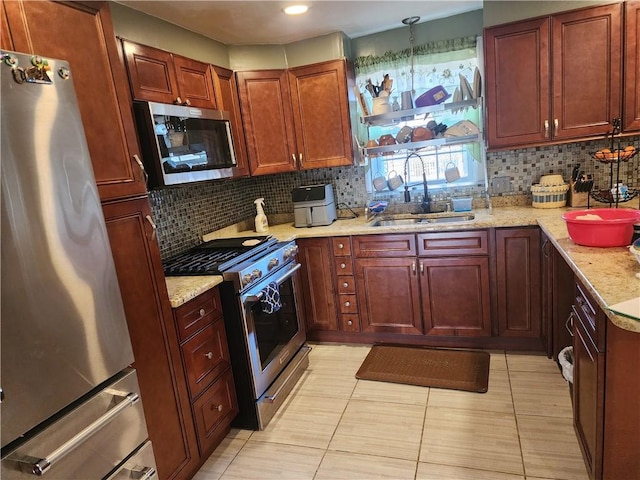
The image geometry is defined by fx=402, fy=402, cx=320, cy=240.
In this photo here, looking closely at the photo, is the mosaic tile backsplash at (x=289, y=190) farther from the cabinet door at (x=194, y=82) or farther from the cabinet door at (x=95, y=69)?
the cabinet door at (x=95, y=69)

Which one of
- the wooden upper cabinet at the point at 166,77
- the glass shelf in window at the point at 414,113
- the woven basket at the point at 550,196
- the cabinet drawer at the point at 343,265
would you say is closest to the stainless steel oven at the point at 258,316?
the cabinet drawer at the point at 343,265

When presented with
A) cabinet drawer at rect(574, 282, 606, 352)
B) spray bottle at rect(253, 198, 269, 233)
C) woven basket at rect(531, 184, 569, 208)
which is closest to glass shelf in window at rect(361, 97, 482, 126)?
woven basket at rect(531, 184, 569, 208)

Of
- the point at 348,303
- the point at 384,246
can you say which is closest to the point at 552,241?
the point at 384,246

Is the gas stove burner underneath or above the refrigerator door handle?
above

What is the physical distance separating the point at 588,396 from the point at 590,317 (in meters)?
0.33

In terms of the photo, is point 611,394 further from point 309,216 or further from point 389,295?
point 309,216

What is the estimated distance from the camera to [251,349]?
214cm

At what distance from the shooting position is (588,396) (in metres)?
1.51

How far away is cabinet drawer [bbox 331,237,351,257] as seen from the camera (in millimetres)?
2891

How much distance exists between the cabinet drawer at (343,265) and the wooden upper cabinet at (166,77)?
1.37 metres

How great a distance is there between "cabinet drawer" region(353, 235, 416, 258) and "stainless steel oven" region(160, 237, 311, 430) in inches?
19.3

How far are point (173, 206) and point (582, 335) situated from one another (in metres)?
2.33

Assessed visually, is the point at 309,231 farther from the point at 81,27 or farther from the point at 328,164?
the point at 81,27

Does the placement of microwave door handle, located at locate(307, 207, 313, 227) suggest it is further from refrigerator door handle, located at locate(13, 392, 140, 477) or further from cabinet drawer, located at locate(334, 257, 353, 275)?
refrigerator door handle, located at locate(13, 392, 140, 477)
